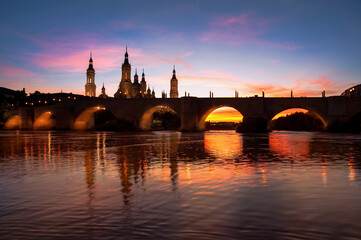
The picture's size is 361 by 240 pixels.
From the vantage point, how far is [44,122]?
89.8m

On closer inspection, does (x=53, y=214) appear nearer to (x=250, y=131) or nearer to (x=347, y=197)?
Answer: (x=347, y=197)

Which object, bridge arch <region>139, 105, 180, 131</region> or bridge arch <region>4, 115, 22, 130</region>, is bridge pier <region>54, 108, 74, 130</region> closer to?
bridge arch <region>139, 105, 180, 131</region>

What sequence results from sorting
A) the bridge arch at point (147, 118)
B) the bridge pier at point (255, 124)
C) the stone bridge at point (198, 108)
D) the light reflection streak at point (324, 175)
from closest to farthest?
the light reflection streak at point (324, 175) < the stone bridge at point (198, 108) < the bridge pier at point (255, 124) < the bridge arch at point (147, 118)

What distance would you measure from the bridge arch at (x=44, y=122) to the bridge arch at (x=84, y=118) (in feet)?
40.3

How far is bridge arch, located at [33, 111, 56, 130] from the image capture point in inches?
3455

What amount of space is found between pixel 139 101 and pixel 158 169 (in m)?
58.9

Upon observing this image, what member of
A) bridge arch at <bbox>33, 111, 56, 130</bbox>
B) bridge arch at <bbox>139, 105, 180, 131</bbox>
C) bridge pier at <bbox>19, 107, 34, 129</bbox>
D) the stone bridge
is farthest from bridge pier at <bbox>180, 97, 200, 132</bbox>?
bridge pier at <bbox>19, 107, 34, 129</bbox>

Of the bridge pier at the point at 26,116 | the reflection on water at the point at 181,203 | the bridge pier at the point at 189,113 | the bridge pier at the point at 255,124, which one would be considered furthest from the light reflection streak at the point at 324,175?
the bridge pier at the point at 26,116

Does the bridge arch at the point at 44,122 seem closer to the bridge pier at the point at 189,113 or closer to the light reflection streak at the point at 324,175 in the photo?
the bridge pier at the point at 189,113

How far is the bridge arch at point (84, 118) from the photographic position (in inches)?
3038

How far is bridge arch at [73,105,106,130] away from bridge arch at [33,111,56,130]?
1230 cm

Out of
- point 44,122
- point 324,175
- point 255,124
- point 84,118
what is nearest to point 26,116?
point 44,122

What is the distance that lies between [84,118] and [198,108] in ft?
99.2

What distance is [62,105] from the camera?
253ft
